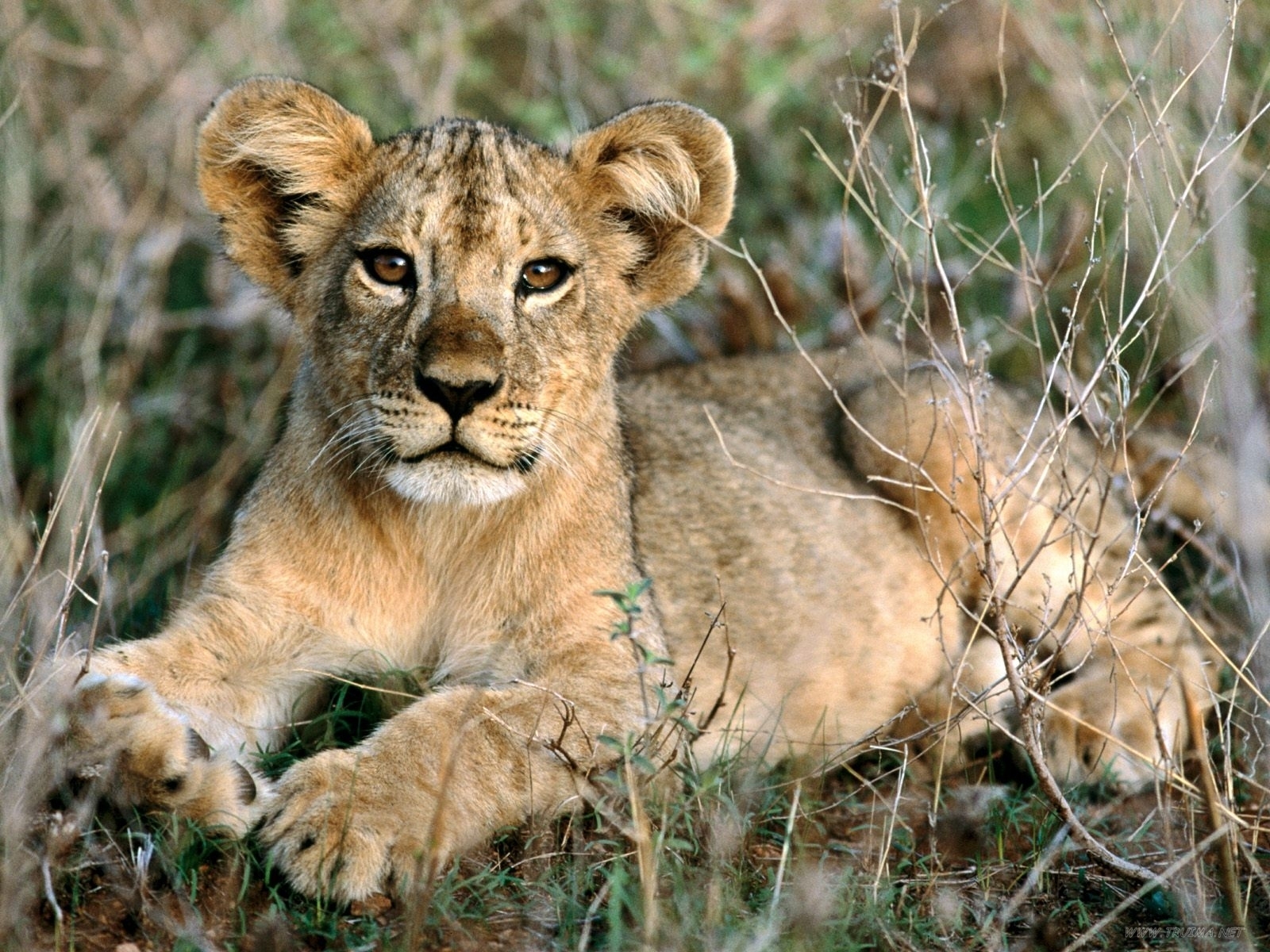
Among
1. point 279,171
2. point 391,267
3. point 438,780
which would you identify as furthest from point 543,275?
point 438,780

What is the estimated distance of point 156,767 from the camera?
3.47 meters

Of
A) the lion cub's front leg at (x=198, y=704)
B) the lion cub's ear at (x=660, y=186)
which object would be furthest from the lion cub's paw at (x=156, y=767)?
the lion cub's ear at (x=660, y=186)

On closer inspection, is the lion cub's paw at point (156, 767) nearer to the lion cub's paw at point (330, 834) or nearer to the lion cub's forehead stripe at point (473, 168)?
the lion cub's paw at point (330, 834)

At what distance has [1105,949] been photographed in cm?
343

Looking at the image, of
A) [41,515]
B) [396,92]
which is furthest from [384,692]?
[396,92]

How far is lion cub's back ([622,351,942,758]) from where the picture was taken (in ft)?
16.6

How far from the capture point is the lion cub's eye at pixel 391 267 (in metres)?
4.21

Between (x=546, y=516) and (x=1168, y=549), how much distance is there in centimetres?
304

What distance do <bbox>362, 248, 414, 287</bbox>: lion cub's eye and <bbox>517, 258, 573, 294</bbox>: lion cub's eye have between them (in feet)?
1.04

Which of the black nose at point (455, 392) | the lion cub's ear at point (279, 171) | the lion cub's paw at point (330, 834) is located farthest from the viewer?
the lion cub's ear at point (279, 171)

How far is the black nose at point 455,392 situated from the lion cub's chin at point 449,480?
0.46ft

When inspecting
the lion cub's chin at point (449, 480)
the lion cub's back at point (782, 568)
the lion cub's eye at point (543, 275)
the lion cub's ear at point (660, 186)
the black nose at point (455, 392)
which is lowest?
the lion cub's back at point (782, 568)

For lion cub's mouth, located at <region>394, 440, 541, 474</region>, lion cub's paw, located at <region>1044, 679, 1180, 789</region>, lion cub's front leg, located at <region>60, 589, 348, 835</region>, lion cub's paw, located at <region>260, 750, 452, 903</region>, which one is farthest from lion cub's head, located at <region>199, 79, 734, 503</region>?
lion cub's paw, located at <region>1044, 679, 1180, 789</region>

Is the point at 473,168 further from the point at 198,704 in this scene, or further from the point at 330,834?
the point at 330,834
